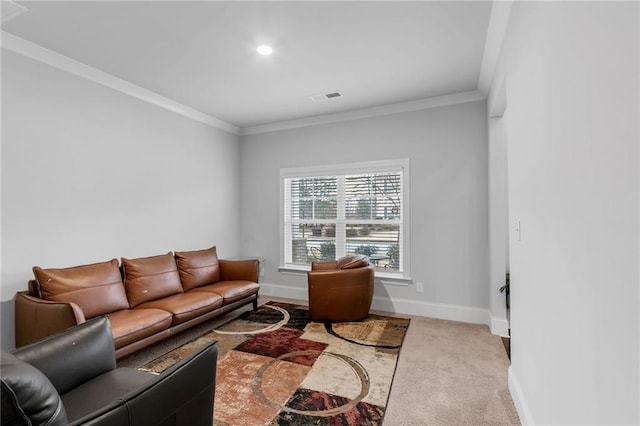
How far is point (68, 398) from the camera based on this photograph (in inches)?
54.8

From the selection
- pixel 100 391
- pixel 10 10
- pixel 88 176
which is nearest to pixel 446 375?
pixel 100 391

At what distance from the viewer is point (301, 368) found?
254 centimetres

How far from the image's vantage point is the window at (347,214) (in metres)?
4.19

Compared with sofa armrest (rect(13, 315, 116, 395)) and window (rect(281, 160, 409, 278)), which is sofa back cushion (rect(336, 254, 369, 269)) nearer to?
window (rect(281, 160, 409, 278))

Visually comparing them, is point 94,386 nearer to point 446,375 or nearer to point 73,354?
point 73,354

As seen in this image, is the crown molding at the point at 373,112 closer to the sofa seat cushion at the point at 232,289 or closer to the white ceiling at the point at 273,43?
the white ceiling at the point at 273,43

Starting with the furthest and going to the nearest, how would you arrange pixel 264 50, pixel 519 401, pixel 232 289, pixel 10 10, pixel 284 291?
pixel 284 291, pixel 232 289, pixel 264 50, pixel 10 10, pixel 519 401

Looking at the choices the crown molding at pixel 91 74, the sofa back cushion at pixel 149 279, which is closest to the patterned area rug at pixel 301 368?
the sofa back cushion at pixel 149 279

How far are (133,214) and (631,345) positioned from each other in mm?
4044

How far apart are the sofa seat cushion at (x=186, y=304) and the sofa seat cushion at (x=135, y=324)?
0.10 meters

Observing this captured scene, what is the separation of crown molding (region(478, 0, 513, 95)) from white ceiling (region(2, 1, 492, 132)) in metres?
0.05

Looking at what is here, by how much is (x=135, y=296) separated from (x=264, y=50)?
264 centimetres

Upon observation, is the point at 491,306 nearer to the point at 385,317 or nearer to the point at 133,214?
the point at 385,317

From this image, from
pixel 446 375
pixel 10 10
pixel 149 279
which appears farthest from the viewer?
pixel 149 279
